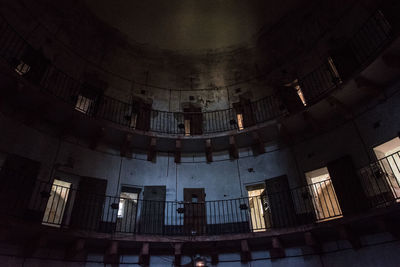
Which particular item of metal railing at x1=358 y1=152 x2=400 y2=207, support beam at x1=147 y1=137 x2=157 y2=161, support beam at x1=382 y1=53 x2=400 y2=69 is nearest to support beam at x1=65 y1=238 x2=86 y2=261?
support beam at x1=147 y1=137 x2=157 y2=161

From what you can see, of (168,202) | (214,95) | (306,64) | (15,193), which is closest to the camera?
(15,193)

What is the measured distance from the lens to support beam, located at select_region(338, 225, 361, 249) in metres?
7.97

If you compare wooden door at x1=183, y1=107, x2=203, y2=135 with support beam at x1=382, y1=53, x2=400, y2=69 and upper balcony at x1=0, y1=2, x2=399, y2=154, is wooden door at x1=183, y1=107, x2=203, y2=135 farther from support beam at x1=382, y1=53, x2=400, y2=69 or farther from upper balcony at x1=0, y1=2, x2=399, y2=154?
support beam at x1=382, y1=53, x2=400, y2=69

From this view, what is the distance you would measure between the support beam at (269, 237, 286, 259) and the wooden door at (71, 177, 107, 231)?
18.9 ft

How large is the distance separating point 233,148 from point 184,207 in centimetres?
311

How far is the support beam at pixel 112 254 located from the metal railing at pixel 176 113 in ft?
15.9

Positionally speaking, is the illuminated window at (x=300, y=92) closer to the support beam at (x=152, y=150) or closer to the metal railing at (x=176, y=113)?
the metal railing at (x=176, y=113)

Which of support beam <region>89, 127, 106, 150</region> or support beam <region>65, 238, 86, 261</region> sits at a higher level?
support beam <region>89, 127, 106, 150</region>

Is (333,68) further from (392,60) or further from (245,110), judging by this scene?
(245,110)

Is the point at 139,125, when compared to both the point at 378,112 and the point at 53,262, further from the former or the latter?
the point at 378,112

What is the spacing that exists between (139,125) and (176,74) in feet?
12.0

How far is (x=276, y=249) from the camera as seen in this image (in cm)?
920

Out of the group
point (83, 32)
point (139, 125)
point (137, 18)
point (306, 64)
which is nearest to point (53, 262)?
point (139, 125)

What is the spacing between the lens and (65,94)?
1105 centimetres
